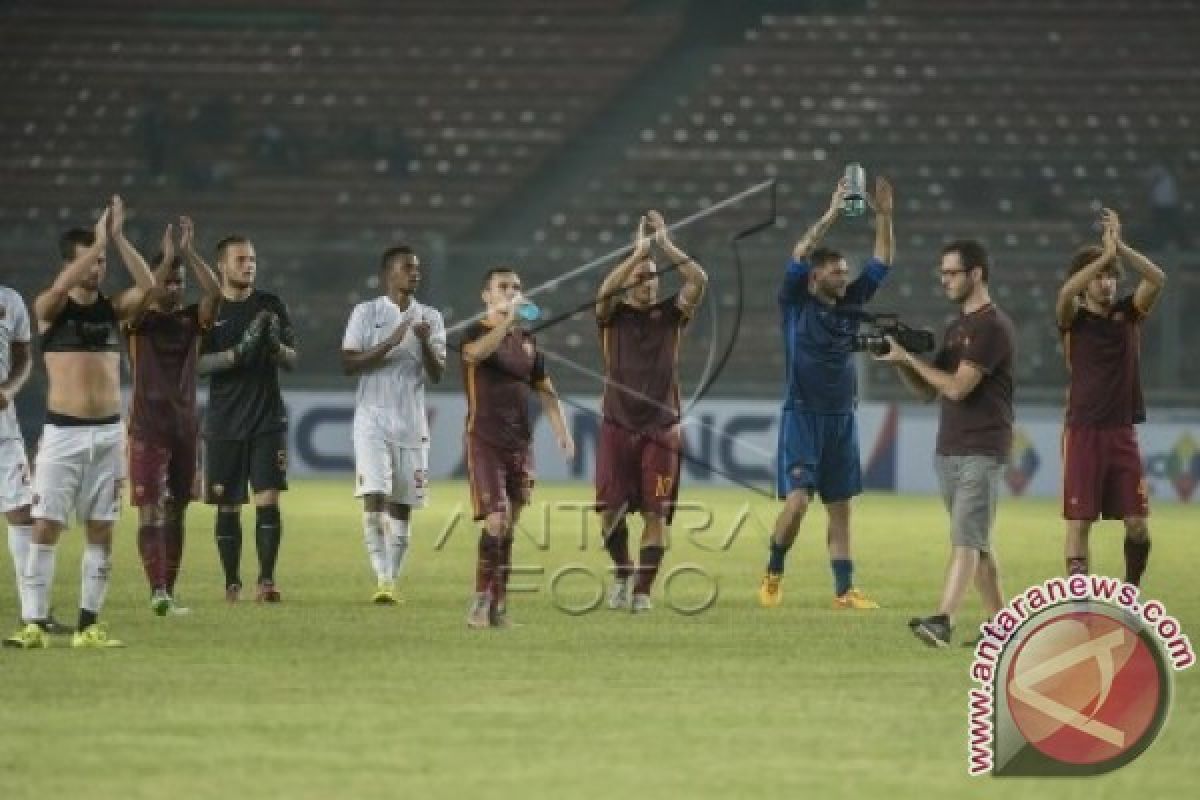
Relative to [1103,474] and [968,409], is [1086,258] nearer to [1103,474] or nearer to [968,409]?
[1103,474]

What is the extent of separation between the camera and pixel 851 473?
16969mm

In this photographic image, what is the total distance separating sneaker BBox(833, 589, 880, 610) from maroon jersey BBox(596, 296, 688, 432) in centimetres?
152

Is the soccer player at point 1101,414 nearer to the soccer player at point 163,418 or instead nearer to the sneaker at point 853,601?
the sneaker at point 853,601

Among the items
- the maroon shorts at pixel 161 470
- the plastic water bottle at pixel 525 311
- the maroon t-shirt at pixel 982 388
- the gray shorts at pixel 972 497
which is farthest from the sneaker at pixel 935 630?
the maroon shorts at pixel 161 470

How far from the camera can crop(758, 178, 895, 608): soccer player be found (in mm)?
16719

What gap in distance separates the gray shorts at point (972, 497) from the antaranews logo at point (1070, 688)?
13.0 feet

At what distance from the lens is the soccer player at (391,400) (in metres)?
17.0

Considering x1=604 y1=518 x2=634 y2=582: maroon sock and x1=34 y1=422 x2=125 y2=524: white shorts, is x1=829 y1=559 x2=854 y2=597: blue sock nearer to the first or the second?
x1=604 y1=518 x2=634 y2=582: maroon sock

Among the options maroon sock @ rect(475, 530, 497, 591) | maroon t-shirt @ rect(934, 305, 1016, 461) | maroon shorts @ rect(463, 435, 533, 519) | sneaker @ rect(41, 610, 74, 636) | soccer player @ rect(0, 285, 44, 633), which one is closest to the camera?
maroon t-shirt @ rect(934, 305, 1016, 461)

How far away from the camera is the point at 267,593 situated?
16.8 m

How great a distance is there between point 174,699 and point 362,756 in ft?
6.37

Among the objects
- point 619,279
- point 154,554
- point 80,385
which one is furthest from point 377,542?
point 80,385

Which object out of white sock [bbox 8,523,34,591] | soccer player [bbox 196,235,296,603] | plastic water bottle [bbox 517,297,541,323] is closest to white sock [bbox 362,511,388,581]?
soccer player [bbox 196,235,296,603]

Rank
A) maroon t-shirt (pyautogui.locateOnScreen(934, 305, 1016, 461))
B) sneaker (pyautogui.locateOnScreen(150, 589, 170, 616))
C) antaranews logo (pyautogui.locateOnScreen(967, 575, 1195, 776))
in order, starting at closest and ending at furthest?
antaranews logo (pyautogui.locateOnScreen(967, 575, 1195, 776)) → maroon t-shirt (pyautogui.locateOnScreen(934, 305, 1016, 461)) → sneaker (pyautogui.locateOnScreen(150, 589, 170, 616))
